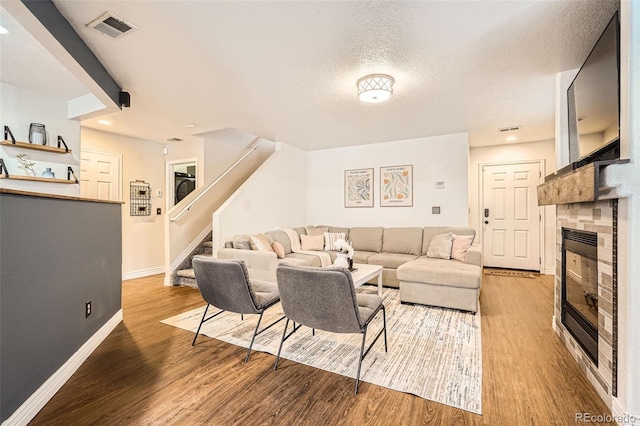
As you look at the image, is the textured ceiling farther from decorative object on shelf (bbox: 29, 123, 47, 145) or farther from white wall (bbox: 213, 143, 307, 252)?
white wall (bbox: 213, 143, 307, 252)

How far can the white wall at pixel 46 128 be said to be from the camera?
123 inches

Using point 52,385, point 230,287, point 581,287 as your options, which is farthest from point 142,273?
point 581,287

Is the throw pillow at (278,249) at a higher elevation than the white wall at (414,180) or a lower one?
lower

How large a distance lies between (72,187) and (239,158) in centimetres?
294

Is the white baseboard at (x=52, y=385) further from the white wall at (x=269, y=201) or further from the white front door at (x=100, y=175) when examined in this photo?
the white front door at (x=100, y=175)

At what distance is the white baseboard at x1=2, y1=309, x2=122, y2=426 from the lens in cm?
152

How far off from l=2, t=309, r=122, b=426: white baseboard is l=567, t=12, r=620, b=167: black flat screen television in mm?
3555

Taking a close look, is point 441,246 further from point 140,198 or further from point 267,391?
point 140,198

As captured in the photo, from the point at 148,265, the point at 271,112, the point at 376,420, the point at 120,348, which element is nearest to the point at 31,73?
the point at 271,112

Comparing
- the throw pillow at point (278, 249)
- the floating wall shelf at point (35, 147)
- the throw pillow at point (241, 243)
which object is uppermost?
the floating wall shelf at point (35, 147)

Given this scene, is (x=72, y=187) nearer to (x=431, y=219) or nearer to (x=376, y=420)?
(x=376, y=420)

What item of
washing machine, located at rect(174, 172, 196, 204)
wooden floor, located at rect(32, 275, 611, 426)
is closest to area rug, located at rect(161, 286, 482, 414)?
wooden floor, located at rect(32, 275, 611, 426)

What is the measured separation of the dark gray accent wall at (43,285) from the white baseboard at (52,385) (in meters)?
0.03

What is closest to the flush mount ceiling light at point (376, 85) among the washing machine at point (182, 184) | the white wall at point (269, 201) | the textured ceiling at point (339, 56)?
the textured ceiling at point (339, 56)
